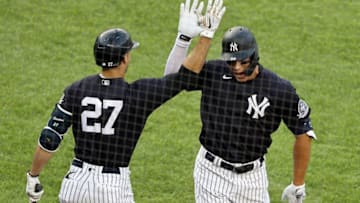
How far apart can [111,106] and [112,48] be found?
0.34m

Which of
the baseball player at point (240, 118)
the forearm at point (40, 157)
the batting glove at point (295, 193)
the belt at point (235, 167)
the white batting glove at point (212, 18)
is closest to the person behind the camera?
the white batting glove at point (212, 18)

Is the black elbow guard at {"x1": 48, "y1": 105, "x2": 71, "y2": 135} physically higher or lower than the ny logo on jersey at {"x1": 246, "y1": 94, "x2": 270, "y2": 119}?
lower

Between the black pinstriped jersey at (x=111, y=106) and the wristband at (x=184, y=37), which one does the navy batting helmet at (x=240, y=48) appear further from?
the black pinstriped jersey at (x=111, y=106)

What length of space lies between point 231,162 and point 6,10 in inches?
258

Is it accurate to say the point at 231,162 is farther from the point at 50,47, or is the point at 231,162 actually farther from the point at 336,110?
the point at 50,47

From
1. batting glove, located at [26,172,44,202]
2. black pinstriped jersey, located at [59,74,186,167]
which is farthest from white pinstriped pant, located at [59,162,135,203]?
batting glove, located at [26,172,44,202]

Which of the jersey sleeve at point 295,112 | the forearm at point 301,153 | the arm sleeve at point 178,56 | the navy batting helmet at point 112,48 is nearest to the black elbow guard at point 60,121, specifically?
the navy batting helmet at point 112,48

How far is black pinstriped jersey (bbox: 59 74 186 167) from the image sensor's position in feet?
17.7

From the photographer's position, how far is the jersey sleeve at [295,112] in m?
5.73

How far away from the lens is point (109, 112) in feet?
17.7

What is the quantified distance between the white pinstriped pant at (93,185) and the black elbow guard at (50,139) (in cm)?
19

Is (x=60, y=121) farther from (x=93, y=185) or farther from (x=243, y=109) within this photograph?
(x=243, y=109)

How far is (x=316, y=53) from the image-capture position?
1083 cm

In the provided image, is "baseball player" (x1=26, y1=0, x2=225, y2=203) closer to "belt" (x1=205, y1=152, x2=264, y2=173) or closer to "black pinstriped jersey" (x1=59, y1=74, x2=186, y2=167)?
"black pinstriped jersey" (x1=59, y1=74, x2=186, y2=167)
